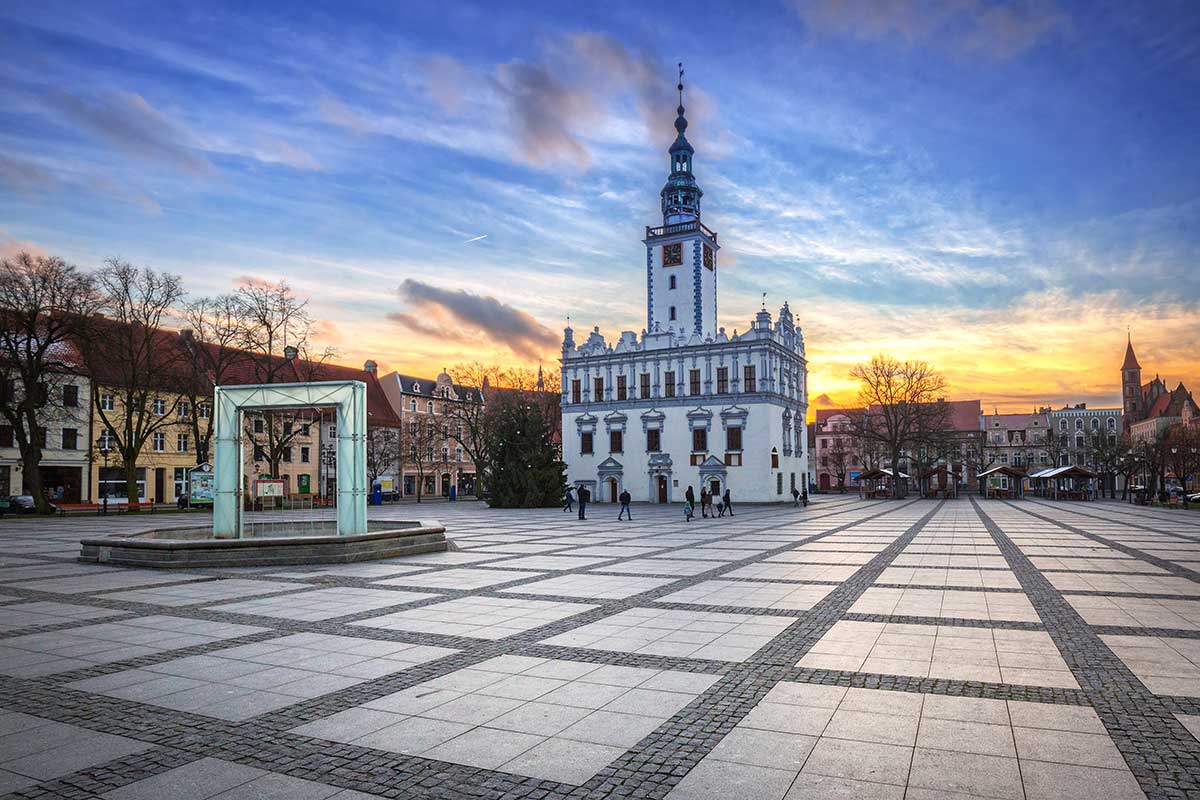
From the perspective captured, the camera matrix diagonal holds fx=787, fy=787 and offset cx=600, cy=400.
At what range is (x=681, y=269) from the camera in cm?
6550

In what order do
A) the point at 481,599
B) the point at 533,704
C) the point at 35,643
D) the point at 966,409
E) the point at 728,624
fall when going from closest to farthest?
the point at 533,704
the point at 35,643
the point at 728,624
the point at 481,599
the point at 966,409

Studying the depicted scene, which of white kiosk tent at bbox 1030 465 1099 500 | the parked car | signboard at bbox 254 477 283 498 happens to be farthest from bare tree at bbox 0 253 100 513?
white kiosk tent at bbox 1030 465 1099 500

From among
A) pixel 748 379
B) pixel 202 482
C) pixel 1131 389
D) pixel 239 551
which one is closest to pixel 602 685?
pixel 239 551

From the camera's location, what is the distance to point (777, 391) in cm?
6169

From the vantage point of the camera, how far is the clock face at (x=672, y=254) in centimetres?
6556

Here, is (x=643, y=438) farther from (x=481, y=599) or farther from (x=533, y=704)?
(x=533, y=704)

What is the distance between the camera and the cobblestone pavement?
548 centimetres

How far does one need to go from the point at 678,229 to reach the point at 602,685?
6075 cm

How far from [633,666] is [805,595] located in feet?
19.2

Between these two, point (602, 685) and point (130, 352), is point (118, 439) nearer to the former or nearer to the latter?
point (130, 352)

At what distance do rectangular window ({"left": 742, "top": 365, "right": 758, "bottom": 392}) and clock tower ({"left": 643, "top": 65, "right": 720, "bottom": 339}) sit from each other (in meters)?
4.54

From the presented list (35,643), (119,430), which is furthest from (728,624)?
(119,430)

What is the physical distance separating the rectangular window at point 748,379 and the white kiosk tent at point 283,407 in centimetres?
4397

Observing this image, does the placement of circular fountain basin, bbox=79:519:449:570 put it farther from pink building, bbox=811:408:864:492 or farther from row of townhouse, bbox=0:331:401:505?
pink building, bbox=811:408:864:492
